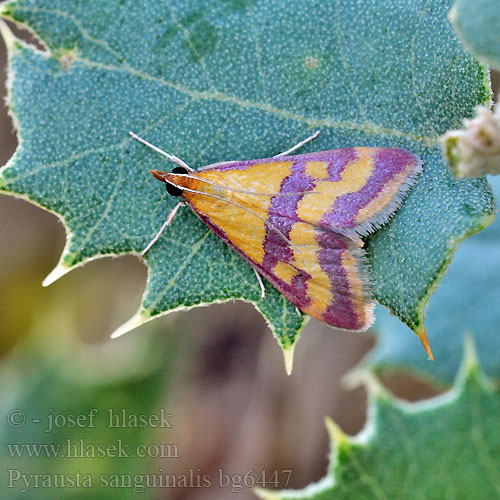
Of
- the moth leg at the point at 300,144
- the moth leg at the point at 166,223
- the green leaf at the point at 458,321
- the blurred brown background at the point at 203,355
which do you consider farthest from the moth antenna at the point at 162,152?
the blurred brown background at the point at 203,355

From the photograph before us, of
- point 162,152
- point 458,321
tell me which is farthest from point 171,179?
point 458,321

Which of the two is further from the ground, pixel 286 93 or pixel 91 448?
pixel 286 93

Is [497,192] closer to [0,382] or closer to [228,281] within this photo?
[228,281]

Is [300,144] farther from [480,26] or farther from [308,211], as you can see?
[480,26]

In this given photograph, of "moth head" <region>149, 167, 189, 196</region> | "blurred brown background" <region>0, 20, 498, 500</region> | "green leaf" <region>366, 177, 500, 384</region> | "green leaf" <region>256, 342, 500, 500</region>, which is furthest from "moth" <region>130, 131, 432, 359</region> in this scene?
"blurred brown background" <region>0, 20, 498, 500</region>

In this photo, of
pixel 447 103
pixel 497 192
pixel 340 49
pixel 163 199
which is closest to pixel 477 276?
pixel 497 192
